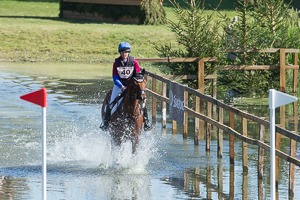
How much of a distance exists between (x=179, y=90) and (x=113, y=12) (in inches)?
1081

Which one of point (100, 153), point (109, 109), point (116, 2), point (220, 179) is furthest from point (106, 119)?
point (116, 2)

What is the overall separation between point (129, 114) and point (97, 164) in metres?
1.19

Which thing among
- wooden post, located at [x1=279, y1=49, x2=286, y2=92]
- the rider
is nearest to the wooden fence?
wooden post, located at [x1=279, y1=49, x2=286, y2=92]

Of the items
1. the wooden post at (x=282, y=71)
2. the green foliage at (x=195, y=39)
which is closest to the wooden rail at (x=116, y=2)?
the wooden post at (x=282, y=71)

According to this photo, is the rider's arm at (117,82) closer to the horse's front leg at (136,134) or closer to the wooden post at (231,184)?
the horse's front leg at (136,134)

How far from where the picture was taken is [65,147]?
2062cm

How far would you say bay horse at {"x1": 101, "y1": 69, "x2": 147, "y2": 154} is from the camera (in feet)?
58.4

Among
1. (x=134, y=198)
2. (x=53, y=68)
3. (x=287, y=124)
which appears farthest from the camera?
(x=53, y=68)

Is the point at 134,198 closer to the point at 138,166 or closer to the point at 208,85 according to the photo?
the point at 138,166

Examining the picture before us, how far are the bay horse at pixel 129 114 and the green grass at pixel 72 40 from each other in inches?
739

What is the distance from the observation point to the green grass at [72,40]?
3856 cm

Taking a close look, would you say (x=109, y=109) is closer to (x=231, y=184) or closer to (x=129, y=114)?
(x=129, y=114)

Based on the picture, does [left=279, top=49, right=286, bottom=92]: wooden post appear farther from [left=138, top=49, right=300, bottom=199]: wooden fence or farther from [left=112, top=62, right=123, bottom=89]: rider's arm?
[left=112, top=62, right=123, bottom=89]: rider's arm

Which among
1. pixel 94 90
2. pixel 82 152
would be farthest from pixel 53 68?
pixel 82 152
